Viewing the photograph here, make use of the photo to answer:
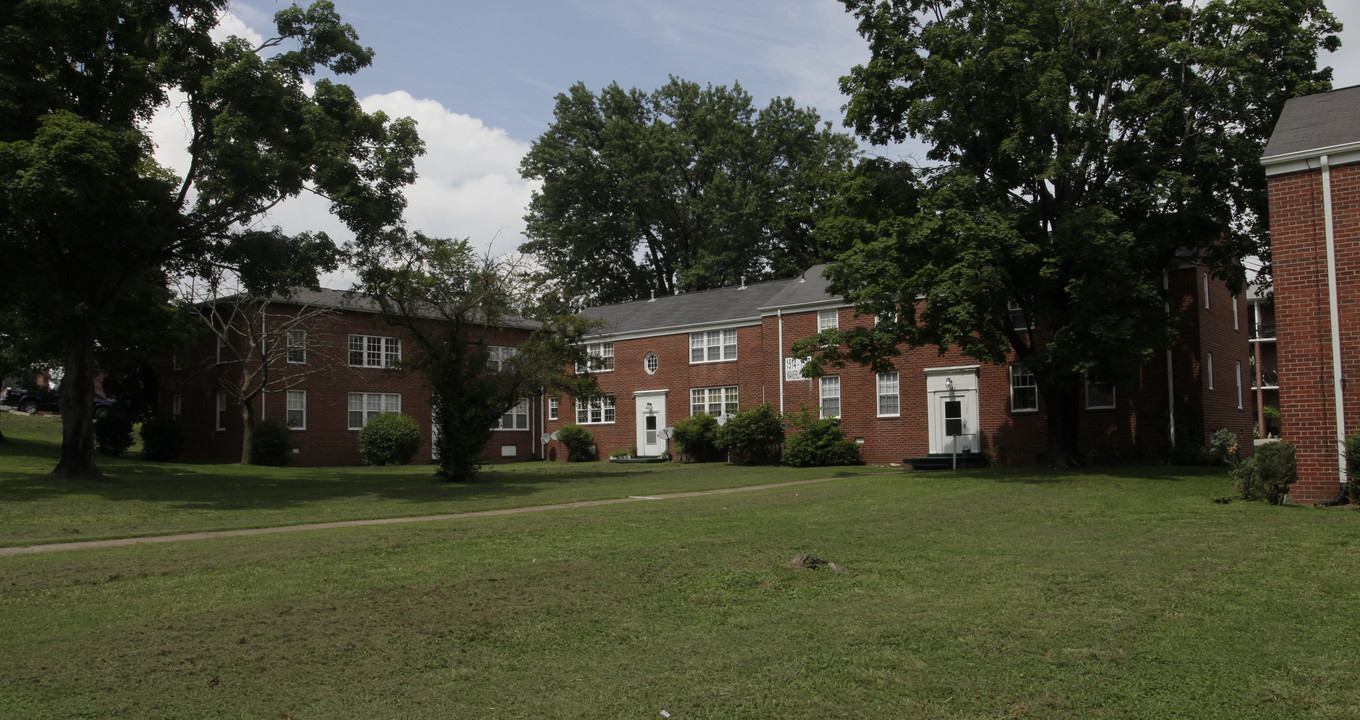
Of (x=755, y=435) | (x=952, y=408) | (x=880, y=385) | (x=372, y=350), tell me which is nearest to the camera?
(x=952, y=408)

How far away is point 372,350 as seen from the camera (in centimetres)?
3944

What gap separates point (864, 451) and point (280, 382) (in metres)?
22.5

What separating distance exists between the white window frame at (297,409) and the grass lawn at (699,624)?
2597 centimetres

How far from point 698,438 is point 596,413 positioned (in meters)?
7.34

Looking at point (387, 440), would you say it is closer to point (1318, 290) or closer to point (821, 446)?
point (821, 446)

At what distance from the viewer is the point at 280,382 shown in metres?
35.9

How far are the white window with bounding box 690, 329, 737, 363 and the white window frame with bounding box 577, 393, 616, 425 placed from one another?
471cm

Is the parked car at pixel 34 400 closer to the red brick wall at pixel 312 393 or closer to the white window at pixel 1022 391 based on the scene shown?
the red brick wall at pixel 312 393

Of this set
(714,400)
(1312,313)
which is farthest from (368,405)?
(1312,313)

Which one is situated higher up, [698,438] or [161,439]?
[161,439]

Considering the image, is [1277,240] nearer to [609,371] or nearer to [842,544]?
[842,544]

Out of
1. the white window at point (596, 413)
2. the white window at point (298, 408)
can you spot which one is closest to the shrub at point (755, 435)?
the white window at point (596, 413)

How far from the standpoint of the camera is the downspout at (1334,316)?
14320 millimetres

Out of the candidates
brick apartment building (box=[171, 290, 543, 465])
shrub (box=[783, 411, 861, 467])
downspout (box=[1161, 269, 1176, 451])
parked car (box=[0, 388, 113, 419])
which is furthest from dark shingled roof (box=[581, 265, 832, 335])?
parked car (box=[0, 388, 113, 419])
